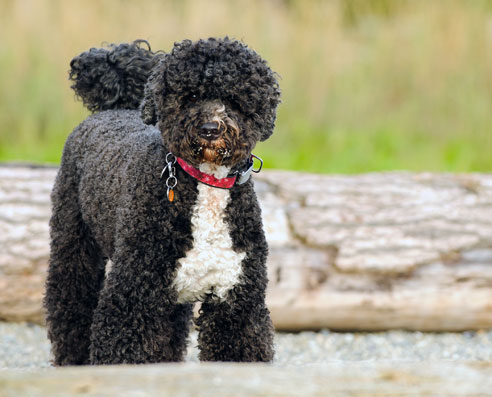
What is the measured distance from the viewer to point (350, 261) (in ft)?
18.7

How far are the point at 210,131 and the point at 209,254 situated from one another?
0.56 m

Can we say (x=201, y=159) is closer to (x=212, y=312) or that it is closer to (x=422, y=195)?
(x=212, y=312)

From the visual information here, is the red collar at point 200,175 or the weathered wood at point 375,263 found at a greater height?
the red collar at point 200,175

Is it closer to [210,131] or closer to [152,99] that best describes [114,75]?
[152,99]

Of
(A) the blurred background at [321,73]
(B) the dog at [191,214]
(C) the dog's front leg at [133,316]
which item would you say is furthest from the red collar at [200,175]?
(A) the blurred background at [321,73]

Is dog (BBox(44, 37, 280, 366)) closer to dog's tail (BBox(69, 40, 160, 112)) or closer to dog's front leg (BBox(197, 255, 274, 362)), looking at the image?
dog's front leg (BBox(197, 255, 274, 362))

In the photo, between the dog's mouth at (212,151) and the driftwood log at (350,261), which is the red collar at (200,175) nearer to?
the dog's mouth at (212,151)

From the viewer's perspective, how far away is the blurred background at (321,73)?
29.7 feet

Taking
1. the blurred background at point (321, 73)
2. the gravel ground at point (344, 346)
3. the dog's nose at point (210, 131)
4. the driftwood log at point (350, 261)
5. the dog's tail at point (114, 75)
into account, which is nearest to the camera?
the dog's nose at point (210, 131)

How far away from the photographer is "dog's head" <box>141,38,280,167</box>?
330 centimetres

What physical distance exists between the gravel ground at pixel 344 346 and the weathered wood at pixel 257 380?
3.06 metres

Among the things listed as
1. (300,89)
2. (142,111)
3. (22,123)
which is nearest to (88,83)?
(142,111)

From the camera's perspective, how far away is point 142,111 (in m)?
3.65

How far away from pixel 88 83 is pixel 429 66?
6.34 metres
